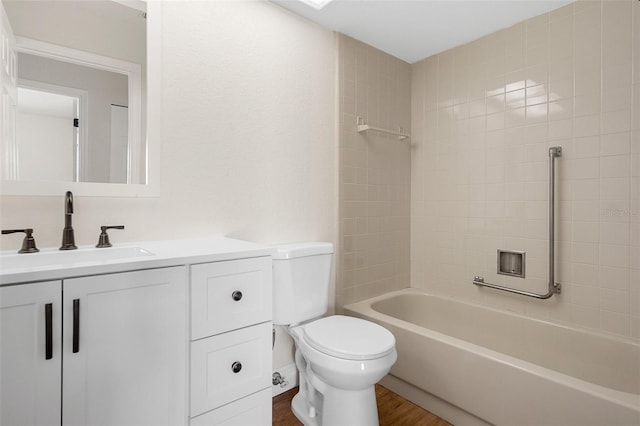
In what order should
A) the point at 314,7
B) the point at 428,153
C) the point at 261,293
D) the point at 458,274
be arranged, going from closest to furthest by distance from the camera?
1. the point at 261,293
2. the point at 314,7
3. the point at 458,274
4. the point at 428,153

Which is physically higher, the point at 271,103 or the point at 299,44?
the point at 299,44

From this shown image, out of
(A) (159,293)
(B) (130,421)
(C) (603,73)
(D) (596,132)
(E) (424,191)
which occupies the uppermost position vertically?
(C) (603,73)

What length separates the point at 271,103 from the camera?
1.88 meters

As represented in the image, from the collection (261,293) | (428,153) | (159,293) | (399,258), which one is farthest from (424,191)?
(159,293)

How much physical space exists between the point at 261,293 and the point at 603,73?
82.0 inches

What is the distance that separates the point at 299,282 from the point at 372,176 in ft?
3.44

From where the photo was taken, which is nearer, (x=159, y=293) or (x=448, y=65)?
(x=159, y=293)

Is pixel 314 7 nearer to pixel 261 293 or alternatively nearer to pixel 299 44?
pixel 299 44

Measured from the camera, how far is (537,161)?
6.63 feet

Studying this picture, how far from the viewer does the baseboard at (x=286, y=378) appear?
1.91m

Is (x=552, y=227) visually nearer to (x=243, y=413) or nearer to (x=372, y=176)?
(x=372, y=176)

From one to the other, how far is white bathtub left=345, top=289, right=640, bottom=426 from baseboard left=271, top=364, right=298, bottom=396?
0.51 m

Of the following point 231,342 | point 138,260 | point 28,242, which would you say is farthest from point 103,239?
point 231,342

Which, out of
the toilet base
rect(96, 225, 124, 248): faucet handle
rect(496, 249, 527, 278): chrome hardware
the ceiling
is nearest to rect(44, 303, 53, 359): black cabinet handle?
rect(96, 225, 124, 248): faucet handle
